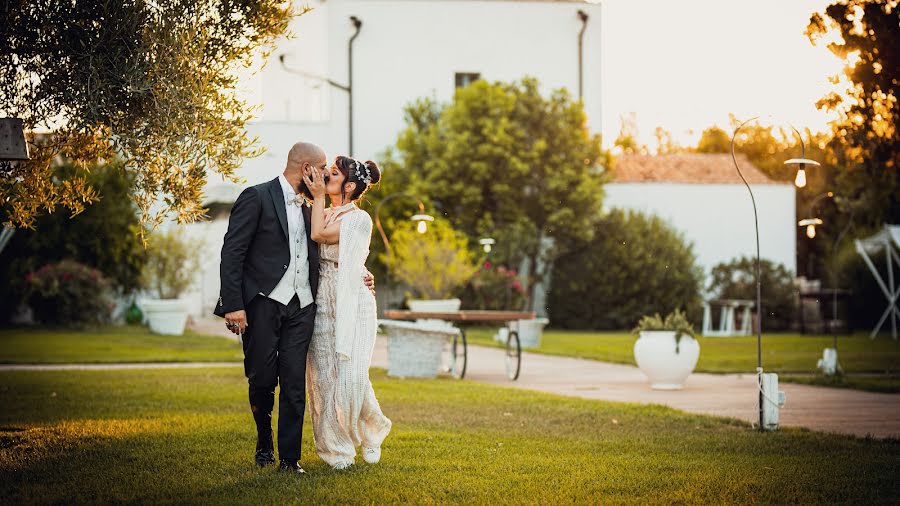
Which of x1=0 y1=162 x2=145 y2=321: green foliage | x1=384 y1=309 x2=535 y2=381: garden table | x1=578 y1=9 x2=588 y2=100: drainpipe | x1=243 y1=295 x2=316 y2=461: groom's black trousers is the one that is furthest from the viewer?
x1=578 y1=9 x2=588 y2=100: drainpipe

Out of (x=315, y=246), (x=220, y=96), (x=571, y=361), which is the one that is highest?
(x=220, y=96)

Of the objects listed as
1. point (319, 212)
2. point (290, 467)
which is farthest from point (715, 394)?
point (319, 212)

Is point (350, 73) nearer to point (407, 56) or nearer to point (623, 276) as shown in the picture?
point (407, 56)

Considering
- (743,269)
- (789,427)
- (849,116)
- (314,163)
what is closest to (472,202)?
(743,269)

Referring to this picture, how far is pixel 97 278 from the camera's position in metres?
28.1

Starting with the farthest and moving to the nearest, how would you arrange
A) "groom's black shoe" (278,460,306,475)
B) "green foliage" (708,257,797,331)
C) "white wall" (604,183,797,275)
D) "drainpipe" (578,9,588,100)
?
"white wall" (604,183,797,275)
"drainpipe" (578,9,588,100)
"green foliage" (708,257,797,331)
"groom's black shoe" (278,460,306,475)

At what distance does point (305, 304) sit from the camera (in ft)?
22.7

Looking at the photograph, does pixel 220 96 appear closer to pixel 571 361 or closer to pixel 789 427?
pixel 789 427

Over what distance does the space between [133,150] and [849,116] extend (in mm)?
7428

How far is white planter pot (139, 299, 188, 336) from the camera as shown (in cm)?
2639

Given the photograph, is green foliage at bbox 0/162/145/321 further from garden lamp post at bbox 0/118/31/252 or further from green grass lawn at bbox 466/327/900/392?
garden lamp post at bbox 0/118/31/252

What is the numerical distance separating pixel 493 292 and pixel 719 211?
10009mm

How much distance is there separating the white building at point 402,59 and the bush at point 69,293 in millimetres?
6954

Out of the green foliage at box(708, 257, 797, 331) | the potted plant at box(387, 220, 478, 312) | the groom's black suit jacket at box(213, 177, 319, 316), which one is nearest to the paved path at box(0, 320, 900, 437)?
the potted plant at box(387, 220, 478, 312)
